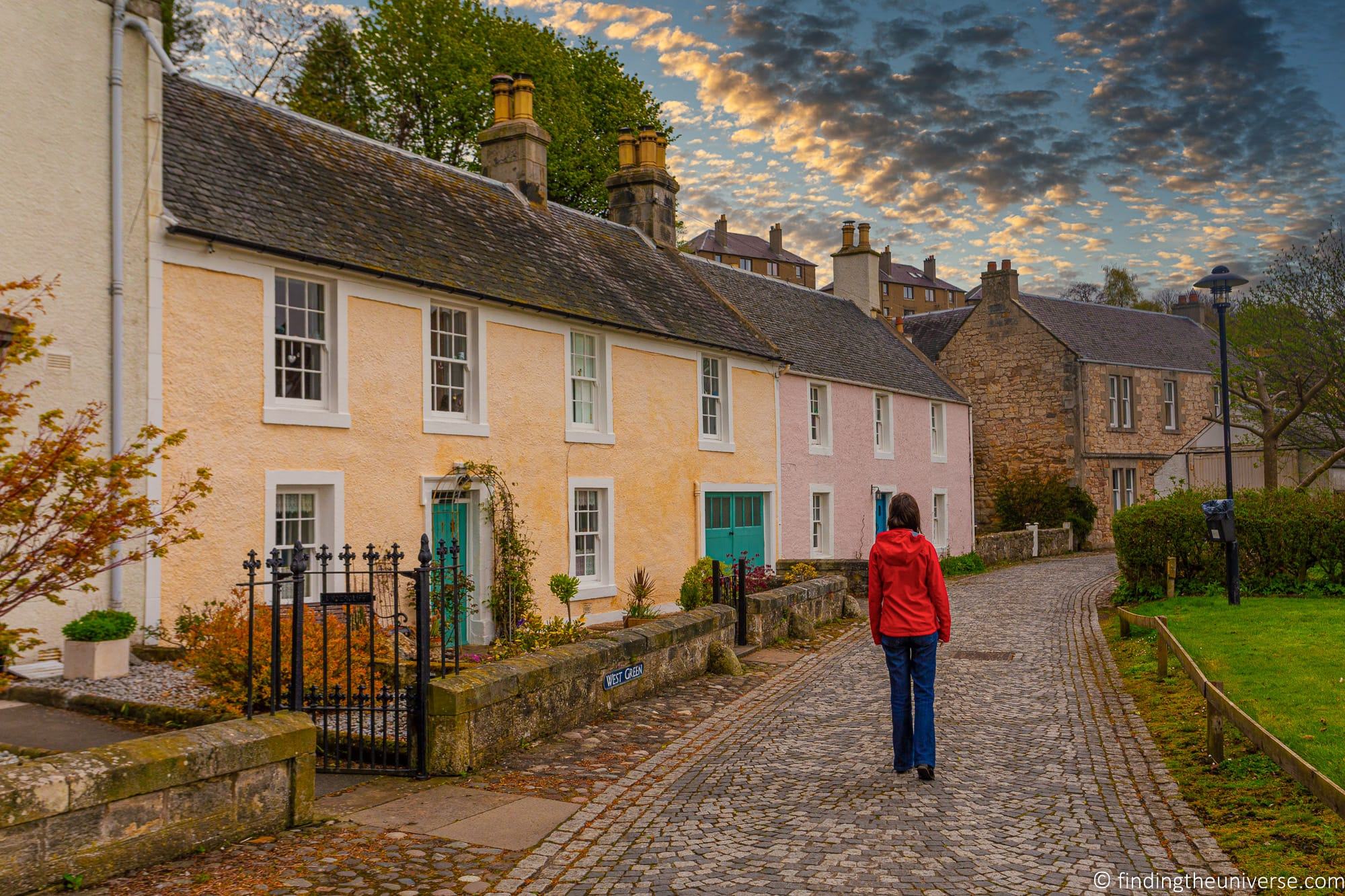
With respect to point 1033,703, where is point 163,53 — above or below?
above

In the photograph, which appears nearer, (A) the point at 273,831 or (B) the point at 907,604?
(A) the point at 273,831

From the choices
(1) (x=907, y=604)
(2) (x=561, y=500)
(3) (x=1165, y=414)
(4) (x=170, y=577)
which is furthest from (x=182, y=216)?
(3) (x=1165, y=414)

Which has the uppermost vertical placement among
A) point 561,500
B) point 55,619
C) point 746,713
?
point 561,500

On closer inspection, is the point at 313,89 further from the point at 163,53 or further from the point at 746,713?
the point at 746,713

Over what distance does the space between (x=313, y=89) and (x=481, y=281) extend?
22132mm

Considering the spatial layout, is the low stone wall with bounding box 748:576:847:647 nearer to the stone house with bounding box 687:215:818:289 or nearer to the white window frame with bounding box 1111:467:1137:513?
the white window frame with bounding box 1111:467:1137:513

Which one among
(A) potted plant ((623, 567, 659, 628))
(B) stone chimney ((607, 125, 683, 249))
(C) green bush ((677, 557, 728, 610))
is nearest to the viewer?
(C) green bush ((677, 557, 728, 610))

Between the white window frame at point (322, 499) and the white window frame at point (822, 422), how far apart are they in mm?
14500

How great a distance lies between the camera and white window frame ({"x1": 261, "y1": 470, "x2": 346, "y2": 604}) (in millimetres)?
12445

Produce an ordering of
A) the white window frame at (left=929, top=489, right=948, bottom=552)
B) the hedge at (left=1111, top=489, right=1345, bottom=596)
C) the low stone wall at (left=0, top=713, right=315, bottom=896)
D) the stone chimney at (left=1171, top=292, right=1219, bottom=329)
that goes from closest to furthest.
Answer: the low stone wall at (left=0, top=713, right=315, bottom=896) → the hedge at (left=1111, top=489, right=1345, bottom=596) → the white window frame at (left=929, top=489, right=948, bottom=552) → the stone chimney at (left=1171, top=292, right=1219, bottom=329)

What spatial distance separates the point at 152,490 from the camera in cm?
1094

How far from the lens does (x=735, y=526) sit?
71.8 ft

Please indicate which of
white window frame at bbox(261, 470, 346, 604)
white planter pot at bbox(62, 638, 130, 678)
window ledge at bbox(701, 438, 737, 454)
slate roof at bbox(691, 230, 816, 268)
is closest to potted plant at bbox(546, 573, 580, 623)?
white window frame at bbox(261, 470, 346, 604)

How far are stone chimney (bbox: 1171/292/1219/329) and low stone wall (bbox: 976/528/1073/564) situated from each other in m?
20.6
